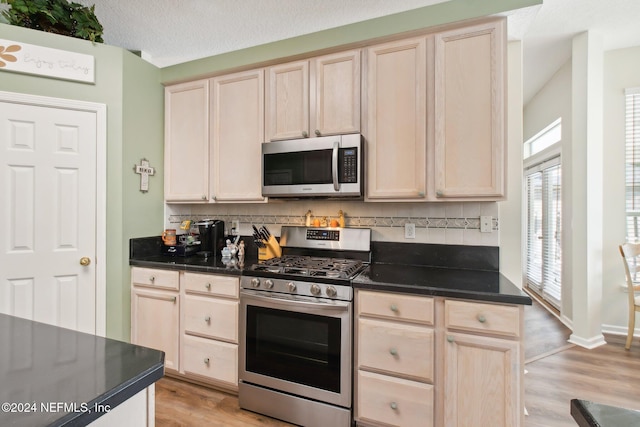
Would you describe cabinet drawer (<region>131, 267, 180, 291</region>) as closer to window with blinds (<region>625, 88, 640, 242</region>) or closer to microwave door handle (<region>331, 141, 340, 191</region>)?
microwave door handle (<region>331, 141, 340, 191</region>)

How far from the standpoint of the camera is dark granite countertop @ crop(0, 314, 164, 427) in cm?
56

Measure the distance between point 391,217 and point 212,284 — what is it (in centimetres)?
141

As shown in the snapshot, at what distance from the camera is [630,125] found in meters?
3.24

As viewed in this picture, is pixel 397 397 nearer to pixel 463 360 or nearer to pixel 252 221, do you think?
pixel 463 360

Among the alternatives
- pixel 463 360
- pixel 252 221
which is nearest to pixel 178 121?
pixel 252 221

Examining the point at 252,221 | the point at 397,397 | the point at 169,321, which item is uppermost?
the point at 252,221

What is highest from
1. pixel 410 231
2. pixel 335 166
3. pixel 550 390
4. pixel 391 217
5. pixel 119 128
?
pixel 119 128

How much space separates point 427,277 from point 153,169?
2.40 metres

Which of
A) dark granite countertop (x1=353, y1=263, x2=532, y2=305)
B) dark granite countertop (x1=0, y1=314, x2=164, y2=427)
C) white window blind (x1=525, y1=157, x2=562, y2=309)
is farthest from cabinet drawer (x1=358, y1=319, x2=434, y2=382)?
white window blind (x1=525, y1=157, x2=562, y2=309)

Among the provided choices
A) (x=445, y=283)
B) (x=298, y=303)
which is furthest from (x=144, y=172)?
(x=445, y=283)

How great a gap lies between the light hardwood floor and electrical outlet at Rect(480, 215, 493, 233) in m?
1.21

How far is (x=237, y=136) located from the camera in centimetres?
254

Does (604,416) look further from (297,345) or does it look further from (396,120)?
(396,120)

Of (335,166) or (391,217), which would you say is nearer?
(335,166)
